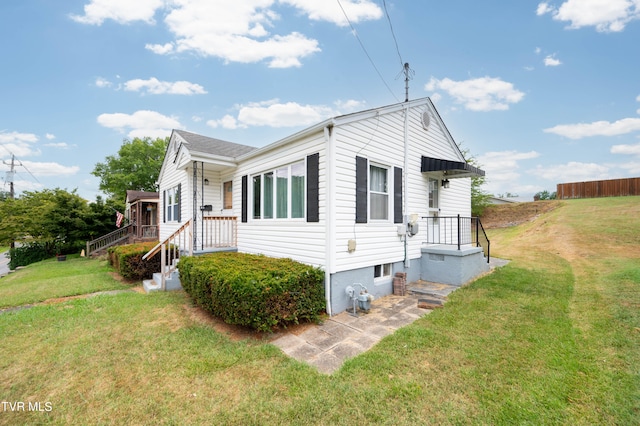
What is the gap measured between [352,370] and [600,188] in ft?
99.4

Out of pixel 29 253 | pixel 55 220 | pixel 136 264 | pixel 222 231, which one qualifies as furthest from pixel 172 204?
pixel 29 253

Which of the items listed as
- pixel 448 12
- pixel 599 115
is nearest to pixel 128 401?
pixel 448 12

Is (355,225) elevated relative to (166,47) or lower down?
lower down

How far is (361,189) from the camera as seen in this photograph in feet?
18.7

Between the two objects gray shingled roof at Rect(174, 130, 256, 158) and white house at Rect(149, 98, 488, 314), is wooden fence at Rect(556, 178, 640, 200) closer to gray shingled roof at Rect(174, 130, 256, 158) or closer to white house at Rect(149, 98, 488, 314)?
white house at Rect(149, 98, 488, 314)

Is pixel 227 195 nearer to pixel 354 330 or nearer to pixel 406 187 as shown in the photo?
pixel 406 187

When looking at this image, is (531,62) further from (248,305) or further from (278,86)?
(248,305)

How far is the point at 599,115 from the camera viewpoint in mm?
13633

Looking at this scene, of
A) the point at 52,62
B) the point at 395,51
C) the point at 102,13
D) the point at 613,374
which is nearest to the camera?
the point at 613,374

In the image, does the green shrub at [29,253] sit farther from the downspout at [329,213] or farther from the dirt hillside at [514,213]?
the dirt hillside at [514,213]

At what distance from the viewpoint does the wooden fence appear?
Answer: 20672 mm

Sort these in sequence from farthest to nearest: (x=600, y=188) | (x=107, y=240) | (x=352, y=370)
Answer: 1. (x=600, y=188)
2. (x=107, y=240)
3. (x=352, y=370)

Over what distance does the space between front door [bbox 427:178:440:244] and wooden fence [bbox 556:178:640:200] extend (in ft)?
79.0

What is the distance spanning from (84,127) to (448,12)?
23.1 metres
